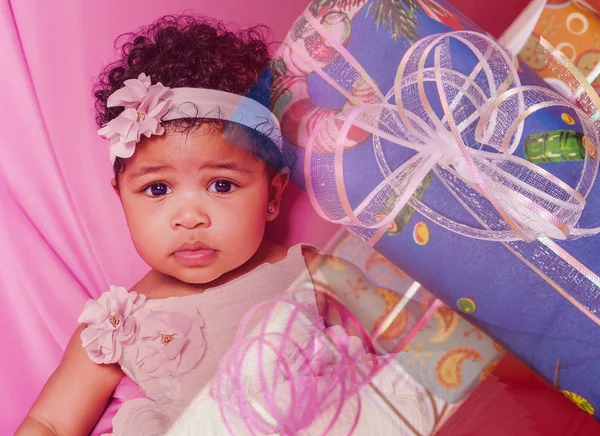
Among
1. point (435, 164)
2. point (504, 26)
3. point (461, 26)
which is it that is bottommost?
point (435, 164)

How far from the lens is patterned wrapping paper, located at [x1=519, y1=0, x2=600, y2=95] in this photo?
106cm

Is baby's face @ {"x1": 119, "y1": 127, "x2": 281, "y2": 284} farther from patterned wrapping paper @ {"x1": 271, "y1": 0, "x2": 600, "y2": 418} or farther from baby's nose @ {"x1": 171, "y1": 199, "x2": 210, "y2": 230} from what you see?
patterned wrapping paper @ {"x1": 271, "y1": 0, "x2": 600, "y2": 418}

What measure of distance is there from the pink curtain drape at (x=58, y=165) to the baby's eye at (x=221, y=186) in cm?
16

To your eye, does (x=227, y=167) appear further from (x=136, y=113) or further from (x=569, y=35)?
(x=569, y=35)

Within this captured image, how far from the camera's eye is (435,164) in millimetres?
887

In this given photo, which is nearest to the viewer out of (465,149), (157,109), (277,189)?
(465,149)

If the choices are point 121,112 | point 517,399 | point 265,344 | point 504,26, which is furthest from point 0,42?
point 517,399

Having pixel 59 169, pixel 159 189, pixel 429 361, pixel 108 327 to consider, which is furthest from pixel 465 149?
pixel 59 169

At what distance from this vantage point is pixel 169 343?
99 centimetres

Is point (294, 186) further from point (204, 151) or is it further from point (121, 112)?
point (121, 112)

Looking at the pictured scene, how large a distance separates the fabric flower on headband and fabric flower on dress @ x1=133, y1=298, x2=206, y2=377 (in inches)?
10.0

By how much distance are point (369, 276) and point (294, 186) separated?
196mm

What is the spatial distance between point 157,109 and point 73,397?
1.48ft

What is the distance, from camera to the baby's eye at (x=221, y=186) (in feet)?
3.23
